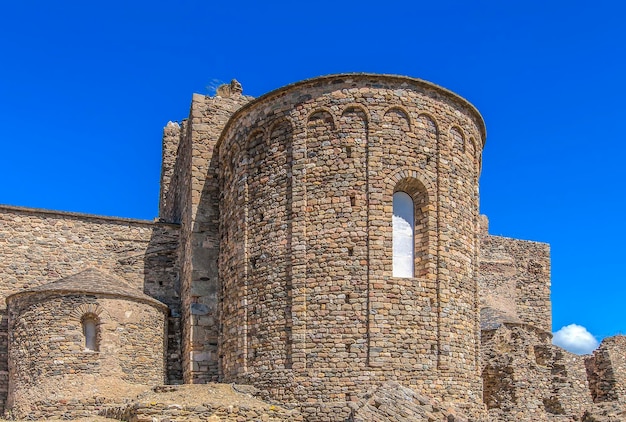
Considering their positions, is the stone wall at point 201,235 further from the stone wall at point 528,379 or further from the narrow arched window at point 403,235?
the stone wall at point 528,379

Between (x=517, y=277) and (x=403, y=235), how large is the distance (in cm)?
1803

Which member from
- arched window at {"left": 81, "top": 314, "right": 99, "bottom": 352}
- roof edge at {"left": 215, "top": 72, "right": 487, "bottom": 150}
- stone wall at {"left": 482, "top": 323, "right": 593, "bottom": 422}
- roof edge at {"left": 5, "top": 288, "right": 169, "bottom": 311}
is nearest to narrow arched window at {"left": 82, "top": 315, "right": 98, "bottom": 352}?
arched window at {"left": 81, "top": 314, "right": 99, "bottom": 352}

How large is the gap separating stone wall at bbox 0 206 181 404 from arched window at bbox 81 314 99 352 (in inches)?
96.1

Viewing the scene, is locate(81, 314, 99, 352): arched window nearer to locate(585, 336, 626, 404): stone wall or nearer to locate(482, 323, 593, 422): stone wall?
locate(482, 323, 593, 422): stone wall

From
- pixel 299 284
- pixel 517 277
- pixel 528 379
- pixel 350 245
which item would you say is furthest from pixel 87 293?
pixel 517 277

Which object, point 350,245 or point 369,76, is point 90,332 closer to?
point 350,245

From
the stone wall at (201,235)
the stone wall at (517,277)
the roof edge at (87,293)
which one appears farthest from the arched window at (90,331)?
the stone wall at (517,277)

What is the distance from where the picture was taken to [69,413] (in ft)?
60.6

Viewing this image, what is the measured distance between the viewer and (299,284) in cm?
1752

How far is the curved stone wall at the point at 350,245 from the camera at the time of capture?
1708 centimetres

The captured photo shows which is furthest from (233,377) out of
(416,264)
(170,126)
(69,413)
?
(170,126)

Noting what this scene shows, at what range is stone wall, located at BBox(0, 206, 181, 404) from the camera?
21.7 meters

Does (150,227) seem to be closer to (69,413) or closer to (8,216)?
(8,216)

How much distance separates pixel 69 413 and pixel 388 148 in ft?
32.0
